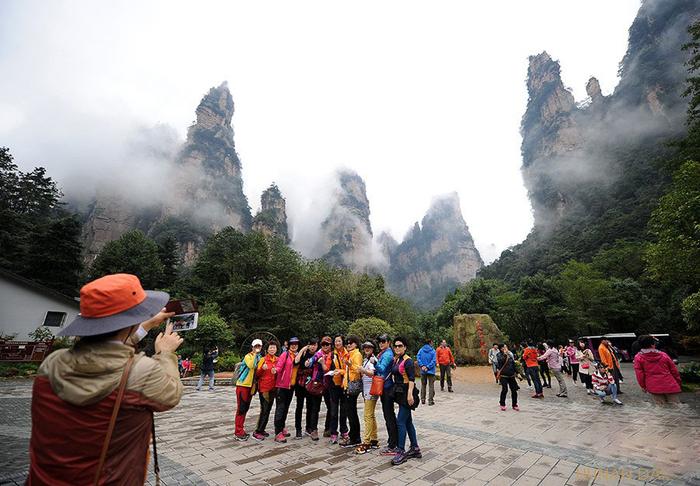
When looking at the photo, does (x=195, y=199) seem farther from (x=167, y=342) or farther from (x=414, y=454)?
(x=167, y=342)

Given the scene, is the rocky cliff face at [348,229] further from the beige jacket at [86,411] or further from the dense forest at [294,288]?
the beige jacket at [86,411]

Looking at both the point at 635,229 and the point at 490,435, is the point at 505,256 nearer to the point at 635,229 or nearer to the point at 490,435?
the point at 635,229

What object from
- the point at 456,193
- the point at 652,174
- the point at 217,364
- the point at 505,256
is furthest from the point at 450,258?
the point at 217,364

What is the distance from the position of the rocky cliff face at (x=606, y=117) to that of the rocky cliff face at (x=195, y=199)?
3205 inches

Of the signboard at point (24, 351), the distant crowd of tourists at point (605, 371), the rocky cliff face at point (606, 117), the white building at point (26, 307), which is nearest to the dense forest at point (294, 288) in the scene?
the signboard at point (24, 351)

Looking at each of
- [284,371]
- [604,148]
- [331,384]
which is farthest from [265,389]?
[604,148]

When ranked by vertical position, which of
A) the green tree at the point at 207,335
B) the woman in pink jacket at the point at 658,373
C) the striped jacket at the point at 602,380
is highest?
the green tree at the point at 207,335

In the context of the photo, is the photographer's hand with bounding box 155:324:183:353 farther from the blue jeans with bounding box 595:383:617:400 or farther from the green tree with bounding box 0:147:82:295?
the green tree with bounding box 0:147:82:295

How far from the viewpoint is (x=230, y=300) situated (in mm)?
29797

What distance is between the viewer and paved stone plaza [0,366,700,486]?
12.7 ft

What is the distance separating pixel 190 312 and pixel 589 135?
4395 inches

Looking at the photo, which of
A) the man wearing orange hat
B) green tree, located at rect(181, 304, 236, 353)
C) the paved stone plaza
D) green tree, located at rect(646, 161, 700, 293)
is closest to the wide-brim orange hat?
the man wearing orange hat

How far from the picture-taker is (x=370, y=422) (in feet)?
16.5

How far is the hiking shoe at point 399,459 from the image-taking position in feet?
14.2
